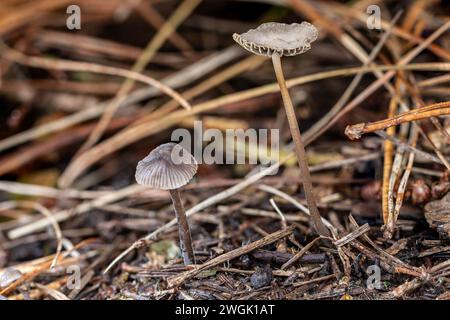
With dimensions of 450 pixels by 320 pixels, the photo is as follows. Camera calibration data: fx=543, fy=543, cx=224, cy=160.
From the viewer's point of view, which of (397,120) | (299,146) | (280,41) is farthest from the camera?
(397,120)

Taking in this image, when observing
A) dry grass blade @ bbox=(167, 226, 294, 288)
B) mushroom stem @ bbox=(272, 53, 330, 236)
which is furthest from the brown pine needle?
dry grass blade @ bbox=(167, 226, 294, 288)

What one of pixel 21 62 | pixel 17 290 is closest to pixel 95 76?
pixel 21 62

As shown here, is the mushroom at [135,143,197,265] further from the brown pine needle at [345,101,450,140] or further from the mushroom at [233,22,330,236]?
the brown pine needle at [345,101,450,140]

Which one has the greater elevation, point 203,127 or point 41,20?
point 41,20

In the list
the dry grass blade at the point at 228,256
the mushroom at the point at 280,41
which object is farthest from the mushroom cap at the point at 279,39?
the dry grass blade at the point at 228,256

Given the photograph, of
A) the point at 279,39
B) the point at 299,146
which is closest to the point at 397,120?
the point at 299,146

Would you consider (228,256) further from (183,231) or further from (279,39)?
(279,39)

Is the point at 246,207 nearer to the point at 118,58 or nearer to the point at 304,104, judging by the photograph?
the point at 304,104
